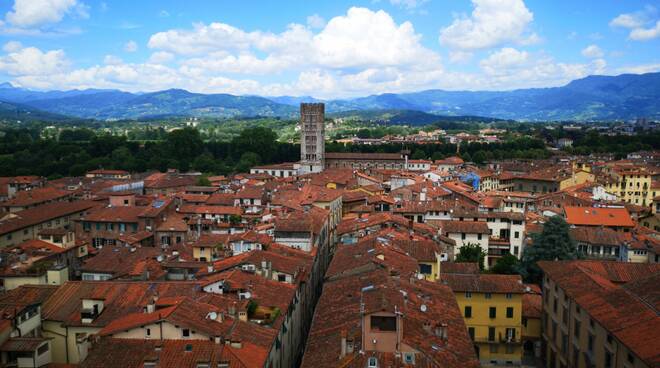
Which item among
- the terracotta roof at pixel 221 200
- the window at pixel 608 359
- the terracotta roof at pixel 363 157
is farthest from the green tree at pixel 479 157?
the window at pixel 608 359

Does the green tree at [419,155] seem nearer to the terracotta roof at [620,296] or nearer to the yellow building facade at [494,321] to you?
the terracotta roof at [620,296]

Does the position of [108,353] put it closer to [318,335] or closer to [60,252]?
[318,335]

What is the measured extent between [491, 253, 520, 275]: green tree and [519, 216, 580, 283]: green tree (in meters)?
0.45

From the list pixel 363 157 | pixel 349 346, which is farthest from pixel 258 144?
pixel 349 346

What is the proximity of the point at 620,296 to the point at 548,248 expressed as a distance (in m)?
18.4

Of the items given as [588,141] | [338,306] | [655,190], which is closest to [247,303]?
[338,306]

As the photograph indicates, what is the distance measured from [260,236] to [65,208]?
28935mm

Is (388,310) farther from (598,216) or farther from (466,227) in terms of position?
(598,216)

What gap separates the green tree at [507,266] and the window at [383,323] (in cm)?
2478

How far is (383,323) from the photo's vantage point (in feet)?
63.7

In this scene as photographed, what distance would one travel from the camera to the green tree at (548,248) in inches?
1628

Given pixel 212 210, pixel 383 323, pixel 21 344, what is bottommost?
pixel 212 210

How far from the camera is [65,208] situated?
189 ft

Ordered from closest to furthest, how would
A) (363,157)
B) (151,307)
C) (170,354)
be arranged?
(170,354) → (151,307) → (363,157)
